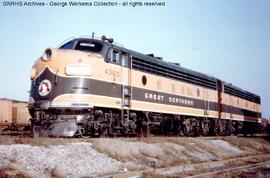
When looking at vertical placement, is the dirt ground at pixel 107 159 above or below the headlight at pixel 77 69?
below

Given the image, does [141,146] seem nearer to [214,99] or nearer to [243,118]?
[214,99]

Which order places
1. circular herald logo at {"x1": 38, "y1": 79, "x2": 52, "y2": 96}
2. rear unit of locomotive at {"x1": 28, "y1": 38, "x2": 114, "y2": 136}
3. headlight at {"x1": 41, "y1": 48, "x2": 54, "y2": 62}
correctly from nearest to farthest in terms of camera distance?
1. rear unit of locomotive at {"x1": 28, "y1": 38, "x2": 114, "y2": 136}
2. circular herald logo at {"x1": 38, "y1": 79, "x2": 52, "y2": 96}
3. headlight at {"x1": 41, "y1": 48, "x2": 54, "y2": 62}

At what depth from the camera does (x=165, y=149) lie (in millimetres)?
13438

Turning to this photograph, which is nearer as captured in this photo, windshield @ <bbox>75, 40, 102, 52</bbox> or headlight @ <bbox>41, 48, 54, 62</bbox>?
headlight @ <bbox>41, 48, 54, 62</bbox>

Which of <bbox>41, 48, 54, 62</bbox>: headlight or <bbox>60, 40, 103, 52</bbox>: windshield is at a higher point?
<bbox>60, 40, 103, 52</bbox>: windshield

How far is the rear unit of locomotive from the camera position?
40.5 feet

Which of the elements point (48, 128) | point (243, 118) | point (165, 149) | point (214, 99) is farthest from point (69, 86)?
point (243, 118)

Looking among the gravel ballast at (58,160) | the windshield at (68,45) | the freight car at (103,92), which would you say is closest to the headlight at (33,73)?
the freight car at (103,92)

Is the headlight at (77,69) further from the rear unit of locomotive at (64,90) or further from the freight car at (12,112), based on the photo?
the freight car at (12,112)

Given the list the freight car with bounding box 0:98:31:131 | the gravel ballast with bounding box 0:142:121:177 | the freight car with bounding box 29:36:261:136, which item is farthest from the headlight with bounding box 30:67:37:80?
the freight car with bounding box 0:98:31:131

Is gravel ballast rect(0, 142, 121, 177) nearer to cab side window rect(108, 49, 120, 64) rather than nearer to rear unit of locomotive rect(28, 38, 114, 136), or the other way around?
rear unit of locomotive rect(28, 38, 114, 136)

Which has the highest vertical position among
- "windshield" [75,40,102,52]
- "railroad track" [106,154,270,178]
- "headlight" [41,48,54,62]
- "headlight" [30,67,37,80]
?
"windshield" [75,40,102,52]

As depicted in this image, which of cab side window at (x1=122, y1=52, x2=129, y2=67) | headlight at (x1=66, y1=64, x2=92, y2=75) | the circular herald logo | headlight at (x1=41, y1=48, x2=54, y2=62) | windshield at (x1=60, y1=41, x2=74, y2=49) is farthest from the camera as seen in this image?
cab side window at (x1=122, y1=52, x2=129, y2=67)

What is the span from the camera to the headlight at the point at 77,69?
12.7 meters
